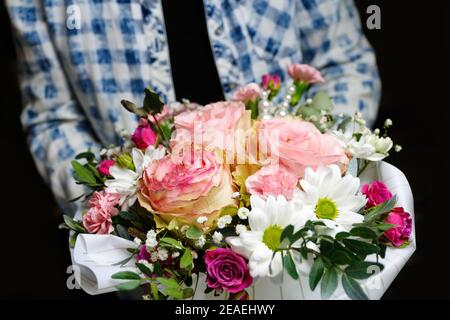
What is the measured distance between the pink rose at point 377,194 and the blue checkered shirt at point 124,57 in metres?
0.50

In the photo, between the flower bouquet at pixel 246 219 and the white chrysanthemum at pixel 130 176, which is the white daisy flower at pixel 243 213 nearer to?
the flower bouquet at pixel 246 219

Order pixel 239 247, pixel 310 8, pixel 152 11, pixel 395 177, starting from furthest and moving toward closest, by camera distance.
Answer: pixel 310 8 → pixel 152 11 → pixel 395 177 → pixel 239 247

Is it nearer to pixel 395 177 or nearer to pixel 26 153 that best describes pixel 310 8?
pixel 395 177

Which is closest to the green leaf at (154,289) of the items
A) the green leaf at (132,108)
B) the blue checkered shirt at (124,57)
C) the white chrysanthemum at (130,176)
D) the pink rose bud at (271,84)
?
the white chrysanthemum at (130,176)

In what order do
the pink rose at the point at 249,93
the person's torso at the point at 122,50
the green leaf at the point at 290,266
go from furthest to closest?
the person's torso at the point at 122,50
the pink rose at the point at 249,93
the green leaf at the point at 290,266

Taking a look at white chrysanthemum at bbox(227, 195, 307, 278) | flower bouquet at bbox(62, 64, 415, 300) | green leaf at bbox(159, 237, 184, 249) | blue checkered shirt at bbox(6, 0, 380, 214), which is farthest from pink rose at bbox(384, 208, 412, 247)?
blue checkered shirt at bbox(6, 0, 380, 214)

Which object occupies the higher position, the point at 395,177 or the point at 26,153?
the point at 395,177

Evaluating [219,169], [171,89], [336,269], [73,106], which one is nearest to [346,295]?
[336,269]

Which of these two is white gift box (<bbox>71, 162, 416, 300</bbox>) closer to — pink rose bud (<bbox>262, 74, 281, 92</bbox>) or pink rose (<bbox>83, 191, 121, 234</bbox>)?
pink rose (<bbox>83, 191, 121, 234</bbox>)

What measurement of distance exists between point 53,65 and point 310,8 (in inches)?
21.3

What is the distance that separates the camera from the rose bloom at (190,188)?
0.53 meters

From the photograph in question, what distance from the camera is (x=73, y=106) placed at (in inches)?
42.4

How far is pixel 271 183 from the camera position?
526 mm

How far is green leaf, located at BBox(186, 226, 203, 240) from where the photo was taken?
0.53 m
